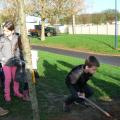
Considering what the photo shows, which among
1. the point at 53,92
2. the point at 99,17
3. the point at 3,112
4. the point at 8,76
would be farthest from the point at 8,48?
the point at 99,17

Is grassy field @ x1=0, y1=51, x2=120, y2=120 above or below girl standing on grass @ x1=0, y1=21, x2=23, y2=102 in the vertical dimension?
below

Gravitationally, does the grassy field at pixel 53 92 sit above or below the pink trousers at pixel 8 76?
below

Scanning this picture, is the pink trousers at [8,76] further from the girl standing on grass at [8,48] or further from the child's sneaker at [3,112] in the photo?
the child's sneaker at [3,112]

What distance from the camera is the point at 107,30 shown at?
58.7 m

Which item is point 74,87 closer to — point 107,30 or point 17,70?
point 17,70

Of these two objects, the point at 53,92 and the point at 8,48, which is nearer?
the point at 8,48

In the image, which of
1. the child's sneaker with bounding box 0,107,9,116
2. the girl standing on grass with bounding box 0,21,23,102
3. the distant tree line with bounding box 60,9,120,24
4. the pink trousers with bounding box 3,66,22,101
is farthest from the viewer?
the distant tree line with bounding box 60,9,120,24

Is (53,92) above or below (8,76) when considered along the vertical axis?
below

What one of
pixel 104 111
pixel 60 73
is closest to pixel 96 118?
pixel 104 111

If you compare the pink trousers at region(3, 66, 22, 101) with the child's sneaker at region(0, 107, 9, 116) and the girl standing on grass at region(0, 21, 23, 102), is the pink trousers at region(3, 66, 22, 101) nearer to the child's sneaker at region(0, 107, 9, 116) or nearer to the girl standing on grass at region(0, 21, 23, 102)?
the girl standing on grass at region(0, 21, 23, 102)

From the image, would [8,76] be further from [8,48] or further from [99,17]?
[99,17]

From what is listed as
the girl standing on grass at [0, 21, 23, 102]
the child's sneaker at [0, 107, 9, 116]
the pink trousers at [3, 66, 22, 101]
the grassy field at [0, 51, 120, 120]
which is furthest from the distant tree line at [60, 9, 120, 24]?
the child's sneaker at [0, 107, 9, 116]

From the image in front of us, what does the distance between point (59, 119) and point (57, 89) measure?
115 inches

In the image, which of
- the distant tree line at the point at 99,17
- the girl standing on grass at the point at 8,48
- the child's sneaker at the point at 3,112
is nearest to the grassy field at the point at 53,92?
the child's sneaker at the point at 3,112
